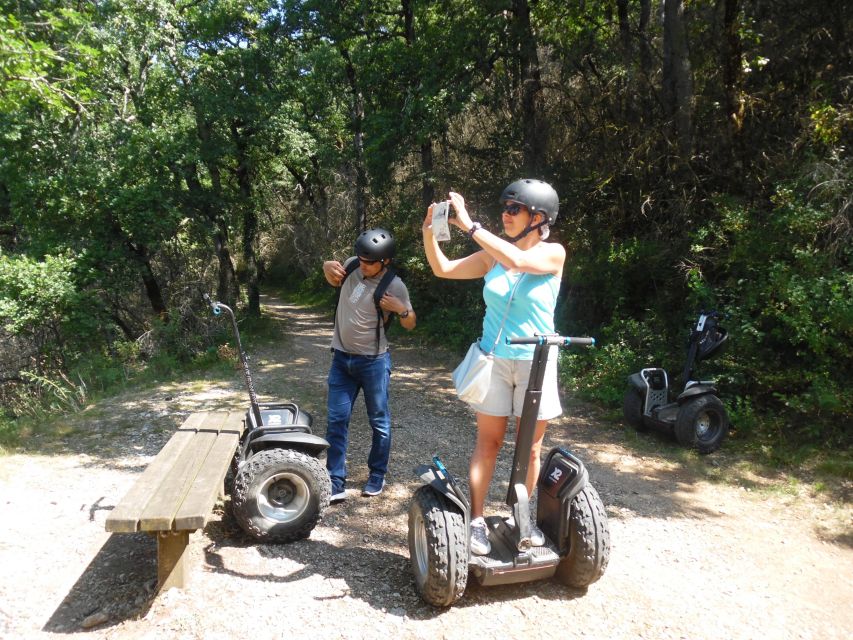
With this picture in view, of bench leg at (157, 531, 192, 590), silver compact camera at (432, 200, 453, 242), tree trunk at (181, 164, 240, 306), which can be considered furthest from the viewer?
tree trunk at (181, 164, 240, 306)

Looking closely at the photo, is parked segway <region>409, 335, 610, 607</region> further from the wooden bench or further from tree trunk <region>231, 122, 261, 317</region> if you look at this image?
tree trunk <region>231, 122, 261, 317</region>

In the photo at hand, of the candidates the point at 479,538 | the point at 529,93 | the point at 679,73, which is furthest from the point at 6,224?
the point at 479,538

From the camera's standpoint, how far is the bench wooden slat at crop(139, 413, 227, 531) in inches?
108

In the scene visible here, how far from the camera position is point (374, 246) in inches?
155

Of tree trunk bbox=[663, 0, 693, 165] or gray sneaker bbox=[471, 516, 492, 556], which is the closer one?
gray sneaker bbox=[471, 516, 492, 556]

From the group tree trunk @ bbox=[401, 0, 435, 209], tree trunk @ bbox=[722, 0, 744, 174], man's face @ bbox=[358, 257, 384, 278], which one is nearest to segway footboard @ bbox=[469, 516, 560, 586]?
man's face @ bbox=[358, 257, 384, 278]

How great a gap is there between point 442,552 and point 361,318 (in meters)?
1.74

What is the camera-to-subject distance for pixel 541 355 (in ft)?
9.20

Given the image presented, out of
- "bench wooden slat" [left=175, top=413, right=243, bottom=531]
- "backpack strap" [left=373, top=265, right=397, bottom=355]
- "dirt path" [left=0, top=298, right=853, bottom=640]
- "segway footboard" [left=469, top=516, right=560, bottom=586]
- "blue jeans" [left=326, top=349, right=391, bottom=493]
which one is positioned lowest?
"dirt path" [left=0, top=298, right=853, bottom=640]

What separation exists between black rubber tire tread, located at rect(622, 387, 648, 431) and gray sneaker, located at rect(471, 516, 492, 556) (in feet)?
11.6

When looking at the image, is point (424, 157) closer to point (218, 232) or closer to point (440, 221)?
point (218, 232)

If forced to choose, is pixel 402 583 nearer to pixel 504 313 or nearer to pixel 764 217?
pixel 504 313

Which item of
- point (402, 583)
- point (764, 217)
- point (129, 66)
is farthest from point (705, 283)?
point (129, 66)

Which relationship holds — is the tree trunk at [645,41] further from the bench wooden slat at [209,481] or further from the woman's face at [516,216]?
the bench wooden slat at [209,481]
